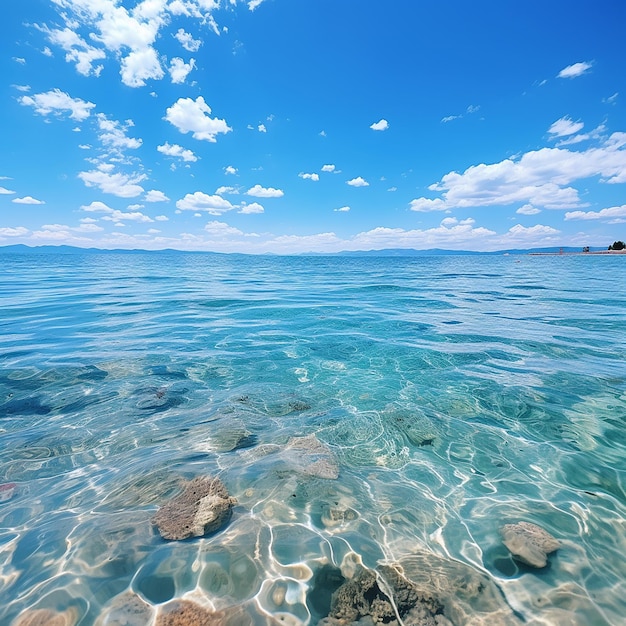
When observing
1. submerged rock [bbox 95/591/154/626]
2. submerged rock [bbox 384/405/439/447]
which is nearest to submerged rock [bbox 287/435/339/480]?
submerged rock [bbox 384/405/439/447]

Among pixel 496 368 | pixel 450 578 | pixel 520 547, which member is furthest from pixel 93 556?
pixel 496 368

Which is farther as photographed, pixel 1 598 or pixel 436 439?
pixel 436 439

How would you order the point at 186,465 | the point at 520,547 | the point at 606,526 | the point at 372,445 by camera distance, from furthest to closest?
the point at 372,445 < the point at 186,465 < the point at 606,526 < the point at 520,547

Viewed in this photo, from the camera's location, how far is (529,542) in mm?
3584

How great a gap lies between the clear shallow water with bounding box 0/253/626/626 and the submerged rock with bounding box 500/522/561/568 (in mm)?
114

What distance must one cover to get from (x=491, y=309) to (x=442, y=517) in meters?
16.5

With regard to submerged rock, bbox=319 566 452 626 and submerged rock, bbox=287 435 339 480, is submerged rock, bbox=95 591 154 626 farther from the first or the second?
submerged rock, bbox=287 435 339 480

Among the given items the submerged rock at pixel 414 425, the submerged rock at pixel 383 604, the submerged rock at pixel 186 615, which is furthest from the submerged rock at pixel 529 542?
the submerged rock at pixel 186 615

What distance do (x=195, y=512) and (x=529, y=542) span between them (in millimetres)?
3770

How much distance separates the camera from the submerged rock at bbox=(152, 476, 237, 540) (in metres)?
3.71

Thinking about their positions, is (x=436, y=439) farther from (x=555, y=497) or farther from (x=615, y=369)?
(x=615, y=369)

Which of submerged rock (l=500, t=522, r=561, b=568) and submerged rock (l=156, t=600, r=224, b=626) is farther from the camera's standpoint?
submerged rock (l=500, t=522, r=561, b=568)

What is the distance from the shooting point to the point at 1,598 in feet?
9.75

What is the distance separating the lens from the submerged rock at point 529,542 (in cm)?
343
